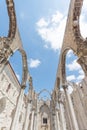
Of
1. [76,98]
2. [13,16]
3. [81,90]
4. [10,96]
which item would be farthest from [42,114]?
[13,16]

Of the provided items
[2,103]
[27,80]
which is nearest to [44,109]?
[27,80]

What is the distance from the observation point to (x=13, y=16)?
10.8 m

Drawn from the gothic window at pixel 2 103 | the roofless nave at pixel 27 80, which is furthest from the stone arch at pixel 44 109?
the gothic window at pixel 2 103

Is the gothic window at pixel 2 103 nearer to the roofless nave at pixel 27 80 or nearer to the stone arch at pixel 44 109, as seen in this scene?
A: the roofless nave at pixel 27 80

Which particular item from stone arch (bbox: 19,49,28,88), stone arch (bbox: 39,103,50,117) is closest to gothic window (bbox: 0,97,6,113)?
stone arch (bbox: 19,49,28,88)

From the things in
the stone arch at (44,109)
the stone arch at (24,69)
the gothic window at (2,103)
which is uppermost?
the stone arch at (44,109)

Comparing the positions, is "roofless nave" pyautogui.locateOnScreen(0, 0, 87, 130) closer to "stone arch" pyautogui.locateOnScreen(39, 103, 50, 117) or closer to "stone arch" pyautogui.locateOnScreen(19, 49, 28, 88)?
"stone arch" pyautogui.locateOnScreen(19, 49, 28, 88)

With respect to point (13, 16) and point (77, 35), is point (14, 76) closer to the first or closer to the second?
point (13, 16)

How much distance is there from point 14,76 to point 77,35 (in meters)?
9.90

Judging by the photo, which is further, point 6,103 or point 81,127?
point 81,127

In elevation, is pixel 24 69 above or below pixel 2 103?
above

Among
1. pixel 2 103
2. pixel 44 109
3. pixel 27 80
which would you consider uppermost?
pixel 44 109

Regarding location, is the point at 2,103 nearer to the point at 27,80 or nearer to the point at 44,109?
the point at 27,80

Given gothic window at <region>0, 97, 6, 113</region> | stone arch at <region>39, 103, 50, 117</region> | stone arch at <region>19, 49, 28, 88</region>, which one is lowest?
gothic window at <region>0, 97, 6, 113</region>
